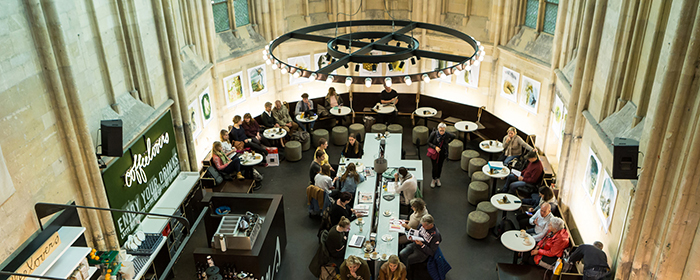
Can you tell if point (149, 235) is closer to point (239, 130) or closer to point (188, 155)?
point (188, 155)

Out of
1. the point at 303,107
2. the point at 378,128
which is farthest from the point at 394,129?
the point at 303,107

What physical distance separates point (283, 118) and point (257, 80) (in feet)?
4.81

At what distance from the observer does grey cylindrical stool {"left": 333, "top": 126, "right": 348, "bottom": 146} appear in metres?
14.3

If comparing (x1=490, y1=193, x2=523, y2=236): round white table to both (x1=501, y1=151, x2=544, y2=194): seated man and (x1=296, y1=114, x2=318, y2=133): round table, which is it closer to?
(x1=501, y1=151, x2=544, y2=194): seated man

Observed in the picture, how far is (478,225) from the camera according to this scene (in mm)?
9680

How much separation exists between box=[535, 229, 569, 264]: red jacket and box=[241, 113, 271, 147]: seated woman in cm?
750

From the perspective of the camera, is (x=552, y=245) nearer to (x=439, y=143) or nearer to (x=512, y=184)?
(x=512, y=184)

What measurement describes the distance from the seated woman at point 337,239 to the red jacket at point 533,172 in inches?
177

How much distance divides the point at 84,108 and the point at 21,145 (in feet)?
4.71

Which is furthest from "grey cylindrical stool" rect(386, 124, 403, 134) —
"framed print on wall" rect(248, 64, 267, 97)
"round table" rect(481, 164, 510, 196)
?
"framed print on wall" rect(248, 64, 267, 97)

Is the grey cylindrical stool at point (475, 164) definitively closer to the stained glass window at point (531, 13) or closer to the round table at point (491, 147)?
the round table at point (491, 147)

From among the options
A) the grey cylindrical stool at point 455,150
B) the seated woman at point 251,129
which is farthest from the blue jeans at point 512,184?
the seated woman at point 251,129

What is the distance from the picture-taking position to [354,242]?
852cm

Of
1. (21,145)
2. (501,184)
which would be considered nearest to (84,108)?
(21,145)
